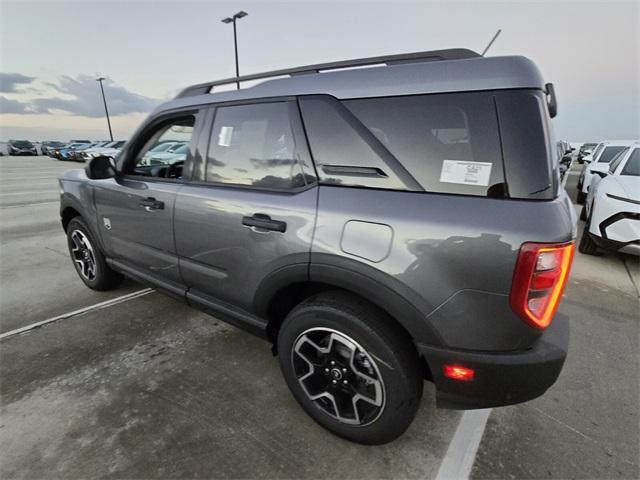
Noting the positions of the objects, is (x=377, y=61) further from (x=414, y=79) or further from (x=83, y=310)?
(x=83, y=310)

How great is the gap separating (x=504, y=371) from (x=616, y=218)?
13.9 ft

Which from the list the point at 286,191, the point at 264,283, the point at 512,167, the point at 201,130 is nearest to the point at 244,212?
the point at 286,191

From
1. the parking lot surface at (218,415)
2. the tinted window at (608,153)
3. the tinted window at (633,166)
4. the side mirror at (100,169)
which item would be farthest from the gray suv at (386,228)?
the tinted window at (608,153)

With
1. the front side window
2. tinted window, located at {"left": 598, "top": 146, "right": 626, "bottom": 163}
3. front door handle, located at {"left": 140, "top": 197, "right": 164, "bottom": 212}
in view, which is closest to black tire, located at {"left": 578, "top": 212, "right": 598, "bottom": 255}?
the front side window

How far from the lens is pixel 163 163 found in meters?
3.20

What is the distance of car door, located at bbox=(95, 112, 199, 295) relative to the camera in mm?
2529

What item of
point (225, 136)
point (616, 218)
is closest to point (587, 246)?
point (616, 218)

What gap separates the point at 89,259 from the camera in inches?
142

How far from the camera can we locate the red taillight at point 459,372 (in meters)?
1.51

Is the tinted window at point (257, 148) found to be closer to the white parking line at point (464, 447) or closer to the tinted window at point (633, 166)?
the white parking line at point (464, 447)

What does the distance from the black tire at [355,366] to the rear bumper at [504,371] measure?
0.47ft

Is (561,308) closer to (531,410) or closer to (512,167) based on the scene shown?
(531,410)

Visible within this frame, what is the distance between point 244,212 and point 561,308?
132 inches

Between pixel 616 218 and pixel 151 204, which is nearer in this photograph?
pixel 151 204
